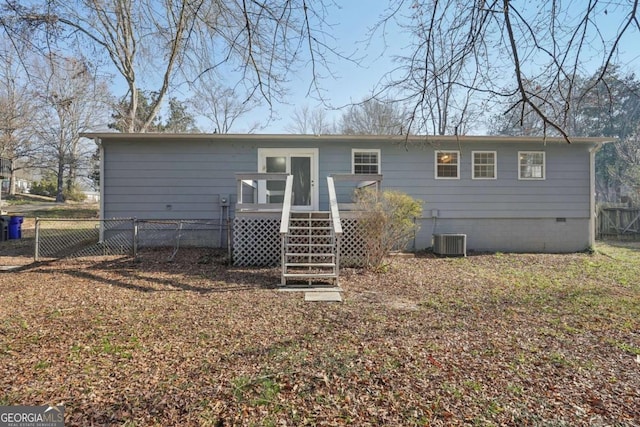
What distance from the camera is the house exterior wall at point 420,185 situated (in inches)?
333

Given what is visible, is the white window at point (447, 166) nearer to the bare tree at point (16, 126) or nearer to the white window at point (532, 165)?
the white window at point (532, 165)

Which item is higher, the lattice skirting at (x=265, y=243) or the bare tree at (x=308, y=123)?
the bare tree at (x=308, y=123)

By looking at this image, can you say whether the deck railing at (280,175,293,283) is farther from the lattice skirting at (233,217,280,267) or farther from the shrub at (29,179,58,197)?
the shrub at (29,179,58,197)

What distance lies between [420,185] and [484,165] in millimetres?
1932

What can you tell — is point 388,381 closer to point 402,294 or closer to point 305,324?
point 305,324

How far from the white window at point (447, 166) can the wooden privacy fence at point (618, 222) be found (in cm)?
861

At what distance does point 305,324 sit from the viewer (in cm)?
355

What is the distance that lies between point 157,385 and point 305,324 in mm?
1614

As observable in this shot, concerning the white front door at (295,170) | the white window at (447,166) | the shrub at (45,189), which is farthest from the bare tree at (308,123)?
the shrub at (45,189)

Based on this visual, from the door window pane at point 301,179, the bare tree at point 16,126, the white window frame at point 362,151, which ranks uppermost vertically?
the bare tree at point 16,126

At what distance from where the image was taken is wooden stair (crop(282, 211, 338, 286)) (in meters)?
5.38

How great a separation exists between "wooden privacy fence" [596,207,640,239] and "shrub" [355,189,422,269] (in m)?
11.5

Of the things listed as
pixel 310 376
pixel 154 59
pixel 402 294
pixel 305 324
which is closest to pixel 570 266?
pixel 402 294

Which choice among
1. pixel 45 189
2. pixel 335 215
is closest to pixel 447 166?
pixel 335 215
